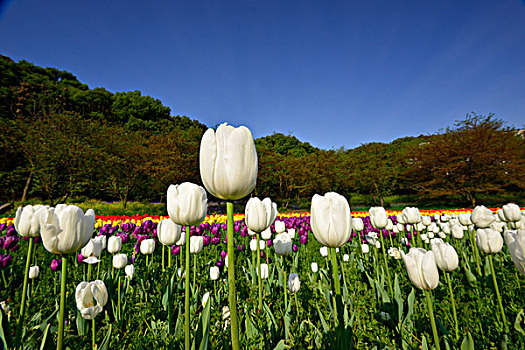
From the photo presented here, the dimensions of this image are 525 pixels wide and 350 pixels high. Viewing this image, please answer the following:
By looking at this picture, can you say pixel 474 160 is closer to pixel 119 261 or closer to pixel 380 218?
pixel 380 218

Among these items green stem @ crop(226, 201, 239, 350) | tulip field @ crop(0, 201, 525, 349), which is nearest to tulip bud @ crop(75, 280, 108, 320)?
tulip field @ crop(0, 201, 525, 349)

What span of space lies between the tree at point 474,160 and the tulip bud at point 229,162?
16893 millimetres

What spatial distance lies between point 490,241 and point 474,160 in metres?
15.6

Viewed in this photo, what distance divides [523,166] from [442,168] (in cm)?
384

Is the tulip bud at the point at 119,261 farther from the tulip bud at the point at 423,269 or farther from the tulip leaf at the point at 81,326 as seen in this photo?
the tulip bud at the point at 423,269

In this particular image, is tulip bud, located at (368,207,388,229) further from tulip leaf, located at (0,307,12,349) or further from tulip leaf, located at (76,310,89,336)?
tulip leaf, located at (0,307,12,349)

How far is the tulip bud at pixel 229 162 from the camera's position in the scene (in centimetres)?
81

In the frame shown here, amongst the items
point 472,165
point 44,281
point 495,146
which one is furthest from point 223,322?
point 495,146

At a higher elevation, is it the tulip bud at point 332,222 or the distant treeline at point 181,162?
the distant treeline at point 181,162

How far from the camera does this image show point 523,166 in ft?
41.9

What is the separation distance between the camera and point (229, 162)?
807 mm

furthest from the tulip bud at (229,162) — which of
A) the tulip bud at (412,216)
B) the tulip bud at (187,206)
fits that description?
the tulip bud at (412,216)

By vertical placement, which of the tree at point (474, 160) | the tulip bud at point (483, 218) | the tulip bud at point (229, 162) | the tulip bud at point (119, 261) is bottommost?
the tulip bud at point (119, 261)

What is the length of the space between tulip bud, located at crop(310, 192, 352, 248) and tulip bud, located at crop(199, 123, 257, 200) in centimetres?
35
